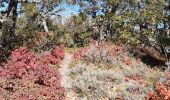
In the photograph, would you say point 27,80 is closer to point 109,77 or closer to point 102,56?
point 109,77

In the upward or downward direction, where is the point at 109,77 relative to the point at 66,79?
upward

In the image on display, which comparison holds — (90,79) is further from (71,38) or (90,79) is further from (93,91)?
(71,38)

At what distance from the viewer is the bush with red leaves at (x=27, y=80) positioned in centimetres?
1769

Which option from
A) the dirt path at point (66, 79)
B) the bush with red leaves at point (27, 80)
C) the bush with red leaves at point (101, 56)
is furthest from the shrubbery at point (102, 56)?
the bush with red leaves at point (27, 80)

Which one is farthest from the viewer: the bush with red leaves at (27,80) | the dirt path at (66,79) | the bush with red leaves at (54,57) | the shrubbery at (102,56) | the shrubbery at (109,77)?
the shrubbery at (102,56)

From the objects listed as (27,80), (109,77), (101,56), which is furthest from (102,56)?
(27,80)

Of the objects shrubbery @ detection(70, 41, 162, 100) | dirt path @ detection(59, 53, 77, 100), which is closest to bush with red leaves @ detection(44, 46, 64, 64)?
dirt path @ detection(59, 53, 77, 100)

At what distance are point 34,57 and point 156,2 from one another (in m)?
15.5

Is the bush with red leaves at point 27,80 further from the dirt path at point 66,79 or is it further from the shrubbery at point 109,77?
the shrubbery at point 109,77

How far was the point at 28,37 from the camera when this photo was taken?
3127cm

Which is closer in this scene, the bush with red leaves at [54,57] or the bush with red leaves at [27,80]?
the bush with red leaves at [27,80]

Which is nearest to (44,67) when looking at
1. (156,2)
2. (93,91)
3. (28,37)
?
(93,91)

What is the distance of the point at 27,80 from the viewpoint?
64.4ft

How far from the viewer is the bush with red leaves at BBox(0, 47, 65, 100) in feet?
58.0
